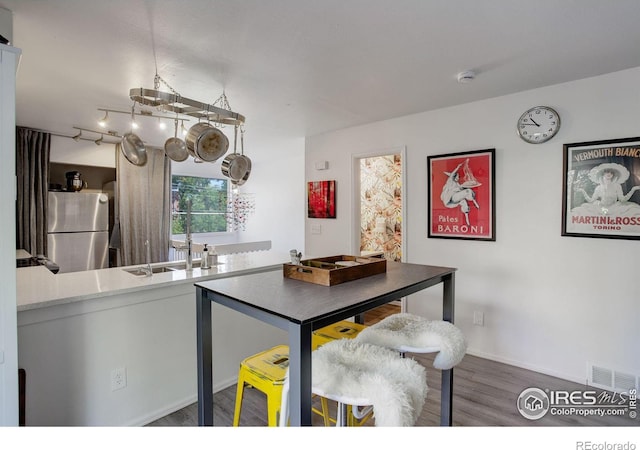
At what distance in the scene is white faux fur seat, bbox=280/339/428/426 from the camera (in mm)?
1107

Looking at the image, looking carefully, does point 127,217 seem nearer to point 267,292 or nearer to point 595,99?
point 267,292

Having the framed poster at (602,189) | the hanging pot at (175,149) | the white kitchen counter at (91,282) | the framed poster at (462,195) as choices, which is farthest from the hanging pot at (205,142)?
the framed poster at (602,189)

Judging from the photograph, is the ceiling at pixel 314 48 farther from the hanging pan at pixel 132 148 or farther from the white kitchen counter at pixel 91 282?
the white kitchen counter at pixel 91 282

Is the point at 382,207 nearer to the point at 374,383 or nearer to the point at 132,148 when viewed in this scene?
the point at 132,148

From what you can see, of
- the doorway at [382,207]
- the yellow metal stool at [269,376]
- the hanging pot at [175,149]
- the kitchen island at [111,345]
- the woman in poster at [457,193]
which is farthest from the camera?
the doorway at [382,207]

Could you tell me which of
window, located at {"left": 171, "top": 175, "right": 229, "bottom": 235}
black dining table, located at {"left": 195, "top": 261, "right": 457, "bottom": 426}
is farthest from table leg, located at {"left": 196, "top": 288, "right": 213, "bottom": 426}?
window, located at {"left": 171, "top": 175, "right": 229, "bottom": 235}

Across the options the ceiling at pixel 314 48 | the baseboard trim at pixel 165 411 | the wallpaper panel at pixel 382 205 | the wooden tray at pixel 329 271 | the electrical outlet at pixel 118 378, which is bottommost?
the baseboard trim at pixel 165 411

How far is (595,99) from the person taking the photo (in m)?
2.43

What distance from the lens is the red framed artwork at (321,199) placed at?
13.5 ft

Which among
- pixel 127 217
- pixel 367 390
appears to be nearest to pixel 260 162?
pixel 127 217

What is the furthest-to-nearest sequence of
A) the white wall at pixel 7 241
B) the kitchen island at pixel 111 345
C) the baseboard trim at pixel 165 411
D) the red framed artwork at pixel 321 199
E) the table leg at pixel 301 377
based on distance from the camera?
1. the red framed artwork at pixel 321 199
2. the baseboard trim at pixel 165 411
3. the kitchen island at pixel 111 345
4. the white wall at pixel 7 241
5. the table leg at pixel 301 377

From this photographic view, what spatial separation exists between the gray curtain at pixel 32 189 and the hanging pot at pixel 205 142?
2.74 meters

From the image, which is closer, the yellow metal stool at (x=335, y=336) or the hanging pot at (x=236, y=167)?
the yellow metal stool at (x=335, y=336)
